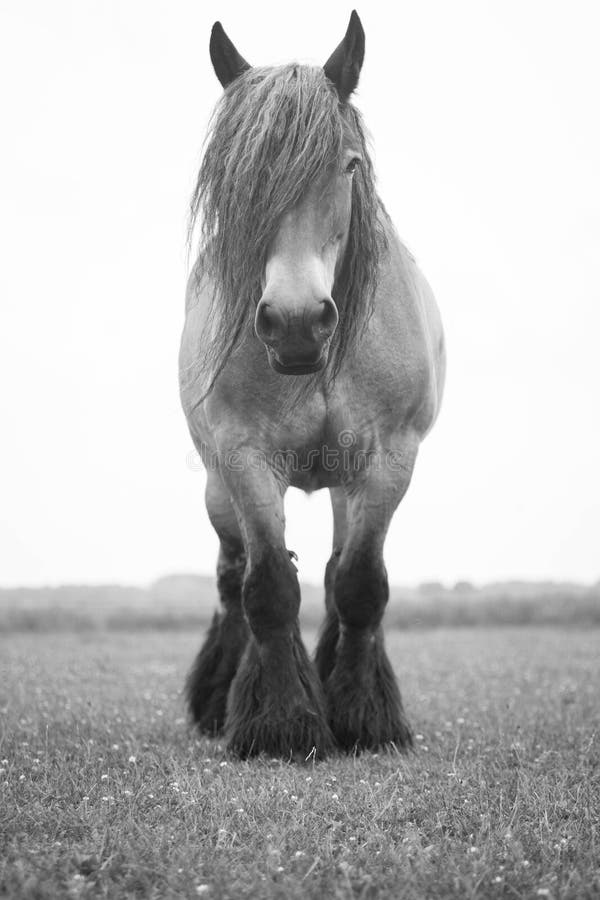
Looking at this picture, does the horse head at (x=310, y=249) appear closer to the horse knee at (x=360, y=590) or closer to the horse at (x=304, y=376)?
the horse at (x=304, y=376)

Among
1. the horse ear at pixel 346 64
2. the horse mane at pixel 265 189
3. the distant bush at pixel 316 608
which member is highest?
the horse ear at pixel 346 64

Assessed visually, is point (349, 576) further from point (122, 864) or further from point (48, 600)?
point (48, 600)

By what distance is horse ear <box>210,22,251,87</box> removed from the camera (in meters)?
4.98

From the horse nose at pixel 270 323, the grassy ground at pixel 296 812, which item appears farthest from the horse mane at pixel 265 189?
the grassy ground at pixel 296 812

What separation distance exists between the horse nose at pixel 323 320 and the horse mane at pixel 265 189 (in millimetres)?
556

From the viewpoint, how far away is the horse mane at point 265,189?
4.50 meters

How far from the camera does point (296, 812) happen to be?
3602 mm

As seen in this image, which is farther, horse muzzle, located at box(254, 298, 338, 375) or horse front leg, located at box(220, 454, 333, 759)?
horse front leg, located at box(220, 454, 333, 759)

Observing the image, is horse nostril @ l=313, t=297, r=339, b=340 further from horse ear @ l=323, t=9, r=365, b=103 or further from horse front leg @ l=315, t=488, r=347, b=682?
horse front leg @ l=315, t=488, r=347, b=682

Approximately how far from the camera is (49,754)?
4887 mm

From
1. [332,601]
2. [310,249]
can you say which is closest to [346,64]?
[310,249]

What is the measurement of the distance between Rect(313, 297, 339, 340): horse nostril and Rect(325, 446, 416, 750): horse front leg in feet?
Answer: 3.95

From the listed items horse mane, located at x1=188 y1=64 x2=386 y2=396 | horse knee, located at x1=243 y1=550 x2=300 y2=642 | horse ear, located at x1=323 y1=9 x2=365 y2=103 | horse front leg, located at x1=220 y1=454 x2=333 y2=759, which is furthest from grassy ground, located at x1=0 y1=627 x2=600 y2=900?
horse ear, located at x1=323 y1=9 x2=365 y2=103

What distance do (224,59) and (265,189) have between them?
1075mm
